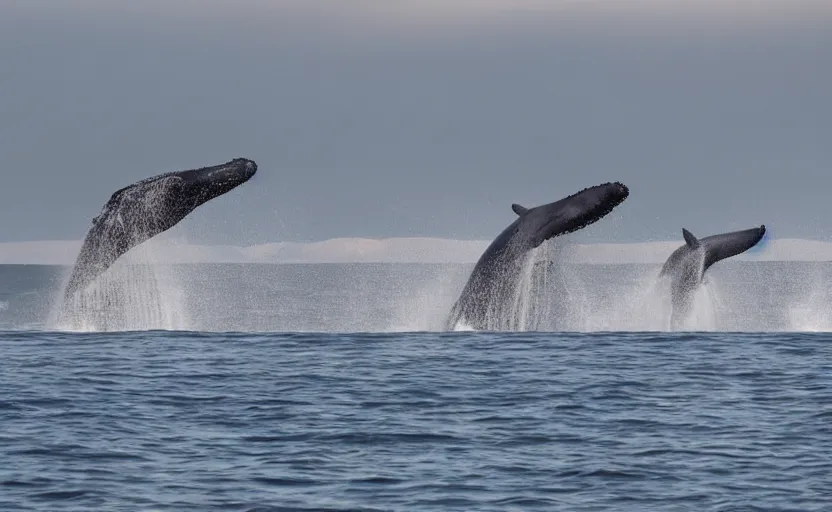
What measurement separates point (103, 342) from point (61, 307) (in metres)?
2.74

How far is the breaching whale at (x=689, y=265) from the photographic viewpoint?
115ft

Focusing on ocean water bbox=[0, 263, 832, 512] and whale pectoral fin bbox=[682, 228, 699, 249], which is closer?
ocean water bbox=[0, 263, 832, 512]

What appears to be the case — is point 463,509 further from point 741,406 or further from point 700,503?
point 741,406

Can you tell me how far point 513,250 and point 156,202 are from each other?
293 inches

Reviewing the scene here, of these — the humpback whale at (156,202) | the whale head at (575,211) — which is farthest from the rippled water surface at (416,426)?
the whale head at (575,211)

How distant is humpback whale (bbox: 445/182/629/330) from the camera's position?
27.0 meters

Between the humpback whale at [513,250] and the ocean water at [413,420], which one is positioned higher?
the humpback whale at [513,250]

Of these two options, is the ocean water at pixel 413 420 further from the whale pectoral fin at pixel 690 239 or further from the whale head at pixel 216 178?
the whale pectoral fin at pixel 690 239

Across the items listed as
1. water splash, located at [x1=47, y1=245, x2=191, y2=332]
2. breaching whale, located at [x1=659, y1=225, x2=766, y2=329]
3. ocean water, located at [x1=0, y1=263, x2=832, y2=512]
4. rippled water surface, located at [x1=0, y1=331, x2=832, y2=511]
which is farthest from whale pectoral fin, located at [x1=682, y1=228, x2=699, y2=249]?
water splash, located at [x1=47, y1=245, x2=191, y2=332]

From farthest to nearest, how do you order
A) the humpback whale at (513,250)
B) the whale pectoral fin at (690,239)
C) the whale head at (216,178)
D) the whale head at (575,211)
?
the whale pectoral fin at (690,239) < the humpback whale at (513,250) < the whale head at (575,211) < the whale head at (216,178)

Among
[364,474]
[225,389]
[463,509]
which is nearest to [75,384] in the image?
[225,389]

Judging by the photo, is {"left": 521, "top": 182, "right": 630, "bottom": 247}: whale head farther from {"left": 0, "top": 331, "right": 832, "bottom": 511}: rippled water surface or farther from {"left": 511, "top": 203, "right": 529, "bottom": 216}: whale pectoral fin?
{"left": 0, "top": 331, "right": 832, "bottom": 511}: rippled water surface

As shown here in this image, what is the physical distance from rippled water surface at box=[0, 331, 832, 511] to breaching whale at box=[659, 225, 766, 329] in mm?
8669

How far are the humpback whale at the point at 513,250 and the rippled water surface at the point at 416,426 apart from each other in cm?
232
